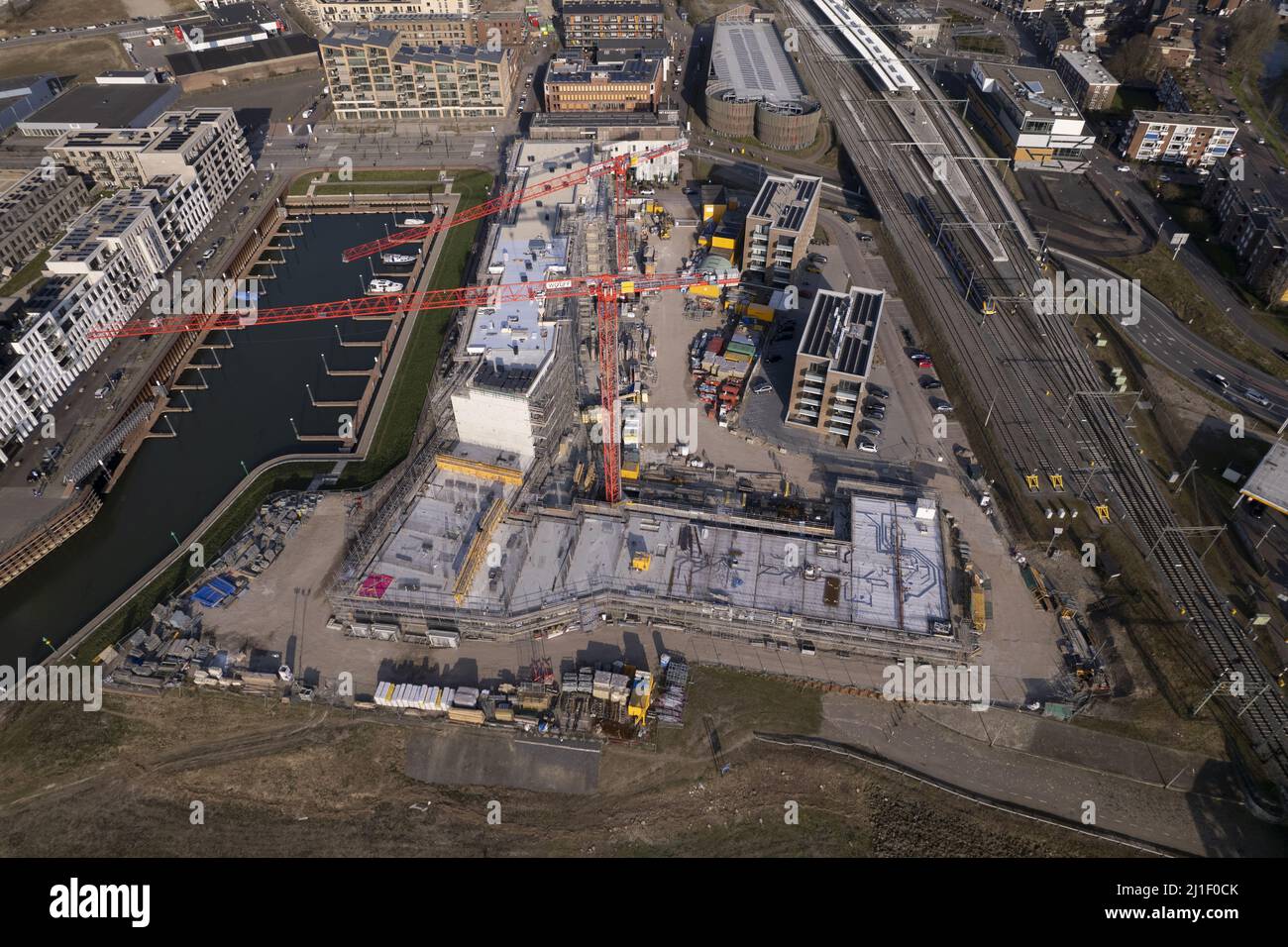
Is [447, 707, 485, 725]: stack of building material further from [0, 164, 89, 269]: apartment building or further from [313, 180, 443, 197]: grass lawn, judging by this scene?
[0, 164, 89, 269]: apartment building

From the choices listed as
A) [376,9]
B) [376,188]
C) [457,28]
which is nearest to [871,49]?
[457,28]

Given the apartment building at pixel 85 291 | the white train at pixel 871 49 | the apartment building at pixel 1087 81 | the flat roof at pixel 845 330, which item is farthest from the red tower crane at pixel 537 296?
the apartment building at pixel 1087 81

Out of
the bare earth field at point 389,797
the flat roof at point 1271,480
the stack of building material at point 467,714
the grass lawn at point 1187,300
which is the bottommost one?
the bare earth field at point 389,797

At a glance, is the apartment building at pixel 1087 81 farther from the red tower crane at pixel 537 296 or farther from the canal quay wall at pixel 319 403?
the canal quay wall at pixel 319 403

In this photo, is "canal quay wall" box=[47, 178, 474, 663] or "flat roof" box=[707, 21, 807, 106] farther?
"flat roof" box=[707, 21, 807, 106]

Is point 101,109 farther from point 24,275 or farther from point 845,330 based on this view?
Answer: point 845,330

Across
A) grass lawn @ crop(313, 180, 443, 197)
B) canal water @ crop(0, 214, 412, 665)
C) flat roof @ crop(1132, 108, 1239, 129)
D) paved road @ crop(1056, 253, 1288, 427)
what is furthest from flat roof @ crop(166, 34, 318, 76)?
paved road @ crop(1056, 253, 1288, 427)

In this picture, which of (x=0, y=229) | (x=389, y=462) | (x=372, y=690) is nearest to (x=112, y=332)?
(x=0, y=229)
